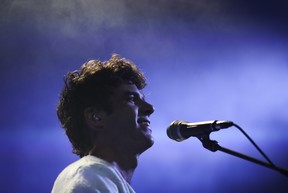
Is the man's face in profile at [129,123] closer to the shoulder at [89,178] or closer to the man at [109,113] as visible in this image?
the man at [109,113]

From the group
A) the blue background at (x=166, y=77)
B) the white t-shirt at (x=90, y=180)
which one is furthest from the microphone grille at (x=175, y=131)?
the blue background at (x=166, y=77)

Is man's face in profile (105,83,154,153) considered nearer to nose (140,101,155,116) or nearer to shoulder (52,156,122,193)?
nose (140,101,155,116)

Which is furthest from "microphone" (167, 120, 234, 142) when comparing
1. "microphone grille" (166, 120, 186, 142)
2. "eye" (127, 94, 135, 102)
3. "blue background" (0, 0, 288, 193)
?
"blue background" (0, 0, 288, 193)

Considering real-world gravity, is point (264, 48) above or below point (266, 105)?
above

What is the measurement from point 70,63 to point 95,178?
1920 millimetres

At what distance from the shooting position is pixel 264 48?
11.4 ft

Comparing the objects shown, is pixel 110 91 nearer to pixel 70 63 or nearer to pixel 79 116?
pixel 79 116

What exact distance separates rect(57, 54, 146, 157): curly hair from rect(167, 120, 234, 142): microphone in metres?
0.42

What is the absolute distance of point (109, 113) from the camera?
5.99 feet

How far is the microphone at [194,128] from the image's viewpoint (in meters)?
1.40

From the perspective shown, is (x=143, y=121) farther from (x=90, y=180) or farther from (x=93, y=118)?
(x=90, y=180)

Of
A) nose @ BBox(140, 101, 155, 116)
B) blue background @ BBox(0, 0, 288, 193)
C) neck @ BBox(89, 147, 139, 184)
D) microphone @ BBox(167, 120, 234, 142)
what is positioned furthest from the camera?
blue background @ BBox(0, 0, 288, 193)

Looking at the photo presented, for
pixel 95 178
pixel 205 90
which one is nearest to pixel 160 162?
pixel 205 90

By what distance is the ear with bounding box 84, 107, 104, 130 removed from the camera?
1.83 m
